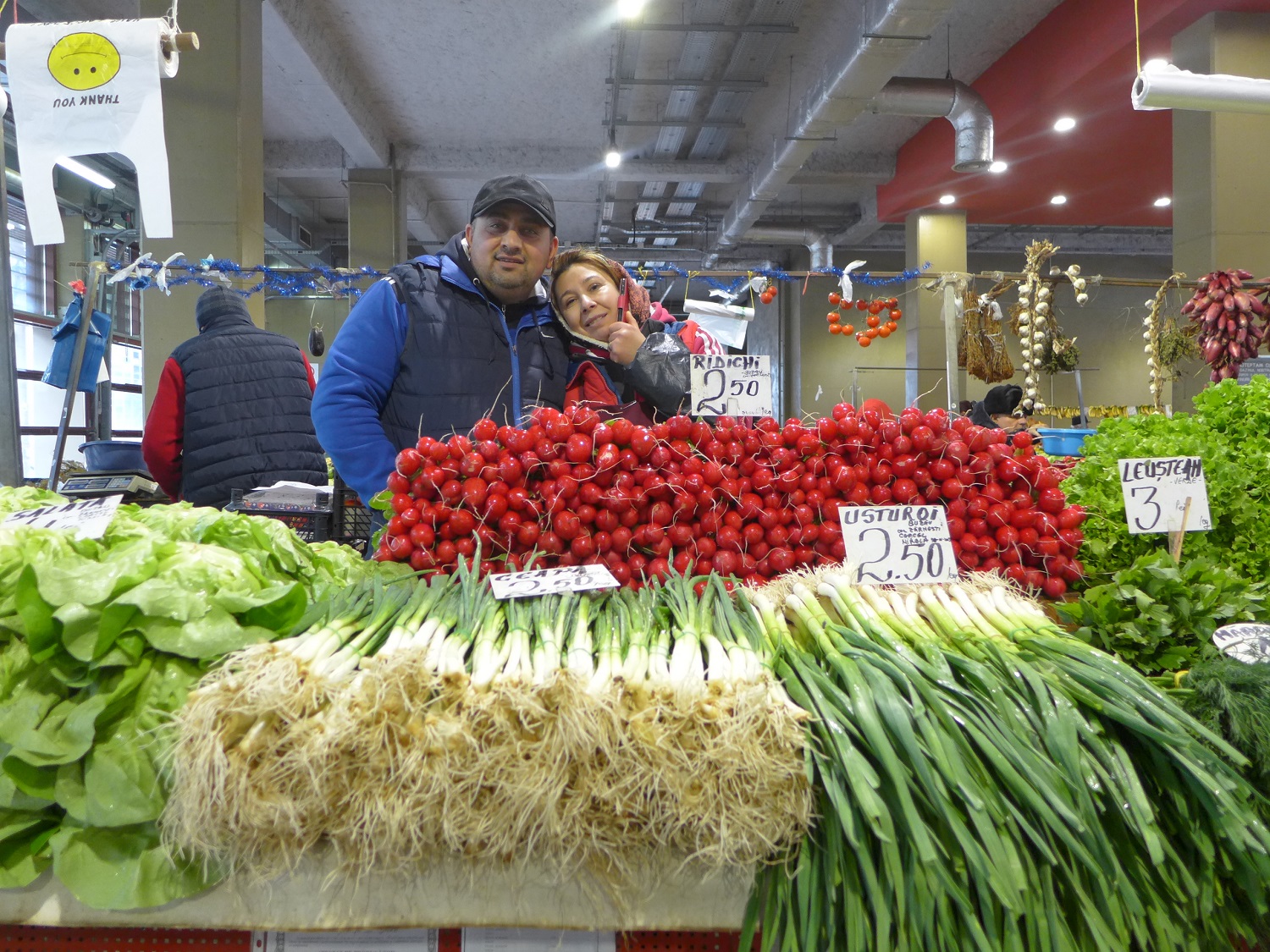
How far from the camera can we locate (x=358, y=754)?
0.98 meters

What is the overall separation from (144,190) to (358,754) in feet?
4.01

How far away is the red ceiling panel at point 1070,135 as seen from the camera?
628cm

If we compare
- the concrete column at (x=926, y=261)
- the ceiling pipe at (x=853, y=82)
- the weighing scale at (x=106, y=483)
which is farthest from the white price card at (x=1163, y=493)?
the concrete column at (x=926, y=261)

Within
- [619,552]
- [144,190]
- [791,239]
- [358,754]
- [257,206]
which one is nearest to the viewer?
[358,754]

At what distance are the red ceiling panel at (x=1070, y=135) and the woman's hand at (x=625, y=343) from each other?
572cm

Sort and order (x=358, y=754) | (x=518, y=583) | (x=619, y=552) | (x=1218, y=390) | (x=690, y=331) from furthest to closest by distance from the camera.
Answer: (x=690, y=331) < (x=1218, y=390) < (x=619, y=552) < (x=518, y=583) < (x=358, y=754)

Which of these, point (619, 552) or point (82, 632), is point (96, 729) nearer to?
point (82, 632)

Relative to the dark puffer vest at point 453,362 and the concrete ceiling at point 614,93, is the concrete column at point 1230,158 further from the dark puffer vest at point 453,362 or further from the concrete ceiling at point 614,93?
the dark puffer vest at point 453,362

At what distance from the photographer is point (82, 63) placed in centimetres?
157

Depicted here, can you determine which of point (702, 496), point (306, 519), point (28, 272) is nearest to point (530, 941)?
point (702, 496)

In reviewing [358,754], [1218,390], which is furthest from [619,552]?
[1218,390]

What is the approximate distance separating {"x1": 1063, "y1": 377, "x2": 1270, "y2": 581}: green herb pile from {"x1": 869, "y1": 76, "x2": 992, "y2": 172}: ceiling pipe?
242 inches

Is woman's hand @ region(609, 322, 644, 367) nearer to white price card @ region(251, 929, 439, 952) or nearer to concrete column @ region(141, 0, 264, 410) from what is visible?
white price card @ region(251, 929, 439, 952)

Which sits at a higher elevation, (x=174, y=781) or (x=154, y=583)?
(x=154, y=583)
